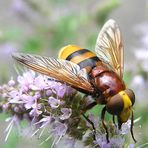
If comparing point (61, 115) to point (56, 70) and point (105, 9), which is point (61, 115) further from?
point (105, 9)

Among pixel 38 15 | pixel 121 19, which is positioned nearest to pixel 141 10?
pixel 121 19

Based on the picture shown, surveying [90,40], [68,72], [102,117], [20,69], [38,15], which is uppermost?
[38,15]

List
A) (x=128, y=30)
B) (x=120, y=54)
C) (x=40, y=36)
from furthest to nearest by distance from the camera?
1. (x=128, y=30)
2. (x=40, y=36)
3. (x=120, y=54)

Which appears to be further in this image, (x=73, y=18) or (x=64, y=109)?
(x=73, y=18)

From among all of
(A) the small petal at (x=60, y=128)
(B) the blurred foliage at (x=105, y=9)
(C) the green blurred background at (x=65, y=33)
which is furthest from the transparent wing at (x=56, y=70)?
(B) the blurred foliage at (x=105, y=9)

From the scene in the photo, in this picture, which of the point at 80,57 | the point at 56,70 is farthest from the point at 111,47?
the point at 56,70

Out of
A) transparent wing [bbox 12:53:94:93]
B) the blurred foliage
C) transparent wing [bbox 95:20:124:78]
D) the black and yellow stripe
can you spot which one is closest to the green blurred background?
the blurred foliage

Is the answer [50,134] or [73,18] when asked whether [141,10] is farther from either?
[50,134]
